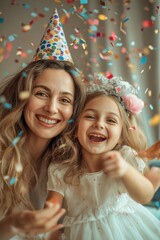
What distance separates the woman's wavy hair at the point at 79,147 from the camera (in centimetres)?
133

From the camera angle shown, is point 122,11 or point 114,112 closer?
point 114,112

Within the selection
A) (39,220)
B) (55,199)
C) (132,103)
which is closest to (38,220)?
(39,220)

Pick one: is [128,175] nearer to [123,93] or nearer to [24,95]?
[123,93]

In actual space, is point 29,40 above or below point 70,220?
above

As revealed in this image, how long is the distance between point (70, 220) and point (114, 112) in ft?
1.58

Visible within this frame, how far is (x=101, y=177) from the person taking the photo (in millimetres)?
1309

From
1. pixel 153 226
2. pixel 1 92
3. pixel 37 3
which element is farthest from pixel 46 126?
pixel 37 3

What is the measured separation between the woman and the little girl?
9cm

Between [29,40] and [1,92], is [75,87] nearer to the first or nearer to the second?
[1,92]

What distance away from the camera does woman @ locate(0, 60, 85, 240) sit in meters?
1.35

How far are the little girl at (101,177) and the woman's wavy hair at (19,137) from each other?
9 centimetres

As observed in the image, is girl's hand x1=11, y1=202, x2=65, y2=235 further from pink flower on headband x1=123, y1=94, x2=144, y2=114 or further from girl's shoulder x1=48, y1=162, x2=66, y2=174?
pink flower on headband x1=123, y1=94, x2=144, y2=114

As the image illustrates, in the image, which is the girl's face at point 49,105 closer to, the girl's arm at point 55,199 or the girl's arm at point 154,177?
the girl's arm at point 55,199

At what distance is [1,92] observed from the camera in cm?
153
